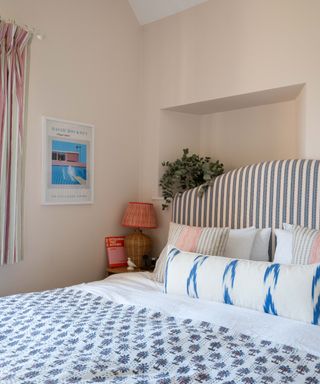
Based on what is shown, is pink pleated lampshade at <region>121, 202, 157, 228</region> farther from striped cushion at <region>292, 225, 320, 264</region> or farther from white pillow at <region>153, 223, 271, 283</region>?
striped cushion at <region>292, 225, 320, 264</region>

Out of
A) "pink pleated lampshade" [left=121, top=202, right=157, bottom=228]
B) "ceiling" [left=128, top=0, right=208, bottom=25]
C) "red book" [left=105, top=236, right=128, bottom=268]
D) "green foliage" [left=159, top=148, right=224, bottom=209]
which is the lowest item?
"red book" [left=105, top=236, right=128, bottom=268]

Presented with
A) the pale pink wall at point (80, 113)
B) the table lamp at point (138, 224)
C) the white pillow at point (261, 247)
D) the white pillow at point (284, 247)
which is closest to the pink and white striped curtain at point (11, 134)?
the pale pink wall at point (80, 113)

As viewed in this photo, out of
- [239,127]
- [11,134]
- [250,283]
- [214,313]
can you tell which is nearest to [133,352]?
[214,313]

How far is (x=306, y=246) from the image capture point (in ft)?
7.36

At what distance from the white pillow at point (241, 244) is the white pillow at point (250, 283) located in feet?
1.09

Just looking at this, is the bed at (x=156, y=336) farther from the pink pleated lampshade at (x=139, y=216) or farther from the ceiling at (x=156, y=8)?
the ceiling at (x=156, y=8)

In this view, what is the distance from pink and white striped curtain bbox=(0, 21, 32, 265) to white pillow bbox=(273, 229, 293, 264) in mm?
1683

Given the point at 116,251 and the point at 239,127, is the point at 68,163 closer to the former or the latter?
the point at 116,251

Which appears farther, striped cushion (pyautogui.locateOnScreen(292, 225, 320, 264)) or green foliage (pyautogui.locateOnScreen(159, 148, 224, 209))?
green foliage (pyautogui.locateOnScreen(159, 148, 224, 209))

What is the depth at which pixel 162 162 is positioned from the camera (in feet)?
11.7

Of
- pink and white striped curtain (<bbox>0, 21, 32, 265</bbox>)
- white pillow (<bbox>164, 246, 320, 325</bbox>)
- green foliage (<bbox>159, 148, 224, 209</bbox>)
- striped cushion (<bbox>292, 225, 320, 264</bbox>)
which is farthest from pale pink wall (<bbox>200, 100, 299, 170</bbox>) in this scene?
pink and white striped curtain (<bbox>0, 21, 32, 265</bbox>)

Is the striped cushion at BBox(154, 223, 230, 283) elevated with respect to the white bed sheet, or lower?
elevated

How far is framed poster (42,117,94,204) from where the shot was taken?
120 inches

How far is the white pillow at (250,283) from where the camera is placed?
1.86 meters
